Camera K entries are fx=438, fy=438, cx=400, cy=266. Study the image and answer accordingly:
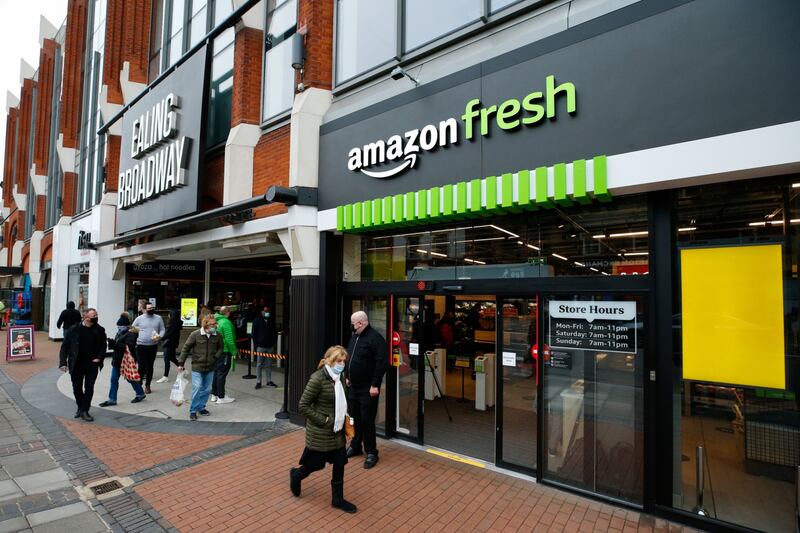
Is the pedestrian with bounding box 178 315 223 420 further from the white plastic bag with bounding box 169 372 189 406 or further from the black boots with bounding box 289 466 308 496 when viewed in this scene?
the black boots with bounding box 289 466 308 496

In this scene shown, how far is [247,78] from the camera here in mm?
9062

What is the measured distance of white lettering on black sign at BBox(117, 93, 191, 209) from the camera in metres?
10.0

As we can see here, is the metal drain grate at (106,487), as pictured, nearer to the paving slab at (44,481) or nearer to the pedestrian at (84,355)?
the paving slab at (44,481)

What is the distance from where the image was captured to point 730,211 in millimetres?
4078

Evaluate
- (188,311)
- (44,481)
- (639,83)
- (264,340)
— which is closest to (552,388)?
(639,83)

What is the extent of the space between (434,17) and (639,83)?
3.35 metres

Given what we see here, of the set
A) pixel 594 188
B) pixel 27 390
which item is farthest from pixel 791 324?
pixel 27 390

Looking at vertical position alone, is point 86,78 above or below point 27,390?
above

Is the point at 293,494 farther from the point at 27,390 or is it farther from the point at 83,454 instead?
the point at 27,390

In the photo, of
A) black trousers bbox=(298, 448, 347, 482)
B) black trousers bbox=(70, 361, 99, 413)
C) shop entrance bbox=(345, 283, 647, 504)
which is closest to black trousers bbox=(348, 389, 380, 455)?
shop entrance bbox=(345, 283, 647, 504)

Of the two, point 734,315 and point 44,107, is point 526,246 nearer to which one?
point 734,315

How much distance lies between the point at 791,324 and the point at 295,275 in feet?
20.7

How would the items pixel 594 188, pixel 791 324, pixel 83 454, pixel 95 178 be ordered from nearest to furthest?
pixel 791 324 → pixel 594 188 → pixel 83 454 → pixel 95 178

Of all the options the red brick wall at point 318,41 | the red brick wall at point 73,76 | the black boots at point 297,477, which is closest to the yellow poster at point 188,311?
the red brick wall at point 318,41
